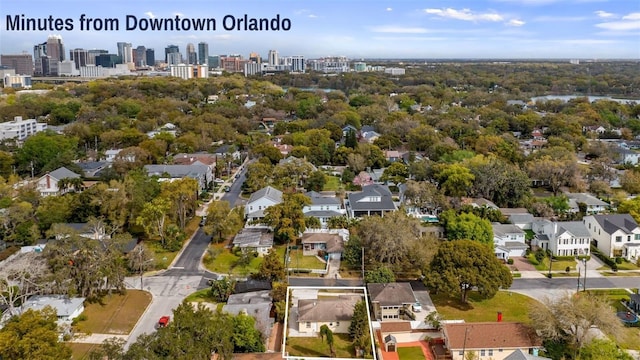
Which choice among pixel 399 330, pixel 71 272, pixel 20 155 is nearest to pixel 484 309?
pixel 399 330

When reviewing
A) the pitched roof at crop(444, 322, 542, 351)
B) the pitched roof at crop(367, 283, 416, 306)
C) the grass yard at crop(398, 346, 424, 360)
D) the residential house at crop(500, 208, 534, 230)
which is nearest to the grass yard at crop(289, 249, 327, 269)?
the pitched roof at crop(367, 283, 416, 306)

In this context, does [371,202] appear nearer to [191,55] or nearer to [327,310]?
[327,310]

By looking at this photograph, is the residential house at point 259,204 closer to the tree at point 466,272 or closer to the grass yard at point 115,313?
the grass yard at point 115,313

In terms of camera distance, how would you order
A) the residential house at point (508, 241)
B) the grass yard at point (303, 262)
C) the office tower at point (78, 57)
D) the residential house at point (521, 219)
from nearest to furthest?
the grass yard at point (303, 262)
the residential house at point (508, 241)
the residential house at point (521, 219)
the office tower at point (78, 57)

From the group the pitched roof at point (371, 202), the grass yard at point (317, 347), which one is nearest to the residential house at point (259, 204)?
the pitched roof at point (371, 202)

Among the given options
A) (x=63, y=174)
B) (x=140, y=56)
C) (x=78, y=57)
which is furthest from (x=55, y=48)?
(x=63, y=174)

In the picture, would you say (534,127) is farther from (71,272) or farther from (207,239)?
(71,272)

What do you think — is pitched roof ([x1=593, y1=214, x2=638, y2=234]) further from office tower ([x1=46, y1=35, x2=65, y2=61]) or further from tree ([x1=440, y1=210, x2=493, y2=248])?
office tower ([x1=46, y1=35, x2=65, y2=61])
